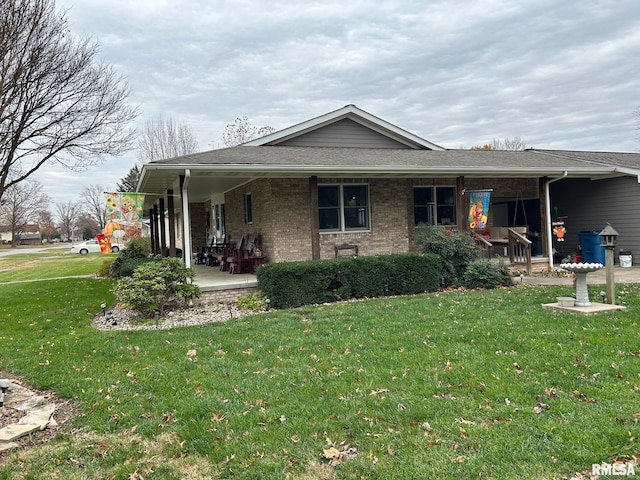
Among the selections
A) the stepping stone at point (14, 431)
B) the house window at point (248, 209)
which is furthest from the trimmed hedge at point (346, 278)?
the stepping stone at point (14, 431)

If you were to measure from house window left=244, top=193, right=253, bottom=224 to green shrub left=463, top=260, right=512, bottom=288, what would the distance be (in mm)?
6263

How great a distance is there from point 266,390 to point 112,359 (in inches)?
101

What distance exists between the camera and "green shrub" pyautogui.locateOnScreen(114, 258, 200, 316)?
8.38 m

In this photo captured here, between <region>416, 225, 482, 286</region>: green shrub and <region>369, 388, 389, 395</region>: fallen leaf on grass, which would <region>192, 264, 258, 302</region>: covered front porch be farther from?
<region>369, 388, 389, 395</region>: fallen leaf on grass

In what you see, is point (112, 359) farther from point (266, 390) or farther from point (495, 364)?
point (495, 364)

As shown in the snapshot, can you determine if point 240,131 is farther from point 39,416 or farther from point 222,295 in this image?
point 39,416

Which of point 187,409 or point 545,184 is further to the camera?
point 545,184

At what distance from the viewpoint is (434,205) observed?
13.3 metres

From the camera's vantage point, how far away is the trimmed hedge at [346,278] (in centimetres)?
914

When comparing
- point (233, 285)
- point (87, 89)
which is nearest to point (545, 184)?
point (233, 285)

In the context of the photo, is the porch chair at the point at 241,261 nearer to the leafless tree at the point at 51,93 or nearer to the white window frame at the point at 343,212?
the white window frame at the point at 343,212

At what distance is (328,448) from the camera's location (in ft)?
10.6

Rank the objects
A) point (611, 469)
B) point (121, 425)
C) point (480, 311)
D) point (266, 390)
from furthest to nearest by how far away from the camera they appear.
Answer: point (480, 311), point (266, 390), point (121, 425), point (611, 469)

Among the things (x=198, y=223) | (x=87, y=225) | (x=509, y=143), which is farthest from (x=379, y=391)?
(x=87, y=225)
